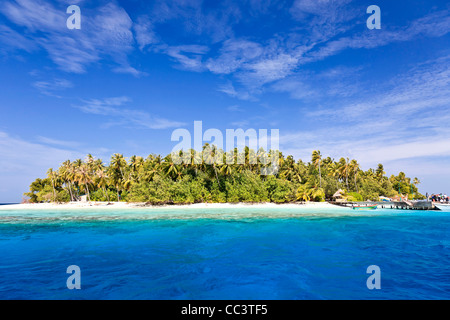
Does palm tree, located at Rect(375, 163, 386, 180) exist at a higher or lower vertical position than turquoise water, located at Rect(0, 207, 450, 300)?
higher

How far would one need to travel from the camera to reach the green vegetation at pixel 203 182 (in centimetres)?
5434

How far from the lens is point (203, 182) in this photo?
5572 cm

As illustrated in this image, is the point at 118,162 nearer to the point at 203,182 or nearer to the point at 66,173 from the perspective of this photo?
the point at 66,173

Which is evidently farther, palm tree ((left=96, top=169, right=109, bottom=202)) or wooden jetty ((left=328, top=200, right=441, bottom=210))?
palm tree ((left=96, top=169, right=109, bottom=202))

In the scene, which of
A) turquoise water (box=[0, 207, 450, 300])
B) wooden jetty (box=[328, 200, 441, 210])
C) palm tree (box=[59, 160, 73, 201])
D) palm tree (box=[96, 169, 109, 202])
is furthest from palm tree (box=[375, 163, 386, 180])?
palm tree (box=[59, 160, 73, 201])

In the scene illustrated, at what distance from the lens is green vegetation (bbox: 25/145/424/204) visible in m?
54.3

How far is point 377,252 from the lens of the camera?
44.0 feet

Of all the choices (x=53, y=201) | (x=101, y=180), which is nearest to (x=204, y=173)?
(x=101, y=180)

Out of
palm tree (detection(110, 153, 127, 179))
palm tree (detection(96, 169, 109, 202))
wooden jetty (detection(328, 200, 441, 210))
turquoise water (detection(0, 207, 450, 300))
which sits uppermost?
palm tree (detection(110, 153, 127, 179))

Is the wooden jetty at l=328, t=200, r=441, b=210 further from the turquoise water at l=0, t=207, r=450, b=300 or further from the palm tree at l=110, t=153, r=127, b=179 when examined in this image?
the palm tree at l=110, t=153, r=127, b=179

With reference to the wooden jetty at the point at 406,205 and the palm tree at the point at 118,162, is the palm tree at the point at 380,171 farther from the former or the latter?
the palm tree at the point at 118,162

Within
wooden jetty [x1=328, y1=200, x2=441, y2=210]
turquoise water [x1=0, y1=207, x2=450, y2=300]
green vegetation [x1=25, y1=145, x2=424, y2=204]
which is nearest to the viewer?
turquoise water [x1=0, y1=207, x2=450, y2=300]
